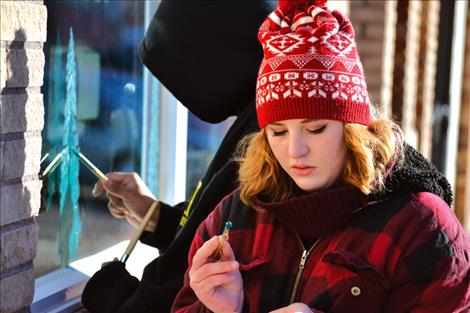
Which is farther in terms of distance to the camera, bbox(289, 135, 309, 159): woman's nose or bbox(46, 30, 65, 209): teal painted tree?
bbox(46, 30, 65, 209): teal painted tree

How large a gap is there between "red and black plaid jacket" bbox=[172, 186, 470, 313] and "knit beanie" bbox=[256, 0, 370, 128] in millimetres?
266

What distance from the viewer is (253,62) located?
8.77ft

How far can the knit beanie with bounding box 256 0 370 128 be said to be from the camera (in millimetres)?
2043

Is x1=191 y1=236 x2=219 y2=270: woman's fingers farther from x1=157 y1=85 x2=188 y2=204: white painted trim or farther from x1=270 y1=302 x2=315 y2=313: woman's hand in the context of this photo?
x1=157 y1=85 x2=188 y2=204: white painted trim

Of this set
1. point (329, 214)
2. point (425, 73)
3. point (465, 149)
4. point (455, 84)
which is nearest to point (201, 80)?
point (329, 214)

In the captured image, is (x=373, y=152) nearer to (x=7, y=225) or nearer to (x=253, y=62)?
(x=253, y=62)

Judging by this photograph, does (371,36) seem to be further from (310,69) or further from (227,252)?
(227,252)

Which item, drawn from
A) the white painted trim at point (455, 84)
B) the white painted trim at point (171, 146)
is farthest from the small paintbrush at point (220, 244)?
the white painted trim at point (455, 84)

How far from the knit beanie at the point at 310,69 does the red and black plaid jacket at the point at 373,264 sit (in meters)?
0.27

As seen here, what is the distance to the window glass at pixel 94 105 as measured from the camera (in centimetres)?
274

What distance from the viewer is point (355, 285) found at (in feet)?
6.47

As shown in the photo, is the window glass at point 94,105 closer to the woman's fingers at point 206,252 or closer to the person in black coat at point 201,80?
the person in black coat at point 201,80

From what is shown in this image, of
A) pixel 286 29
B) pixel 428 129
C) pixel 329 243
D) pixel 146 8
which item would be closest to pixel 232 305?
pixel 329 243

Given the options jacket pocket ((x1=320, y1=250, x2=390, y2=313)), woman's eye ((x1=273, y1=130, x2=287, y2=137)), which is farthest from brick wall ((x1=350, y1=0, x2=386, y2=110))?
jacket pocket ((x1=320, y1=250, x2=390, y2=313))
